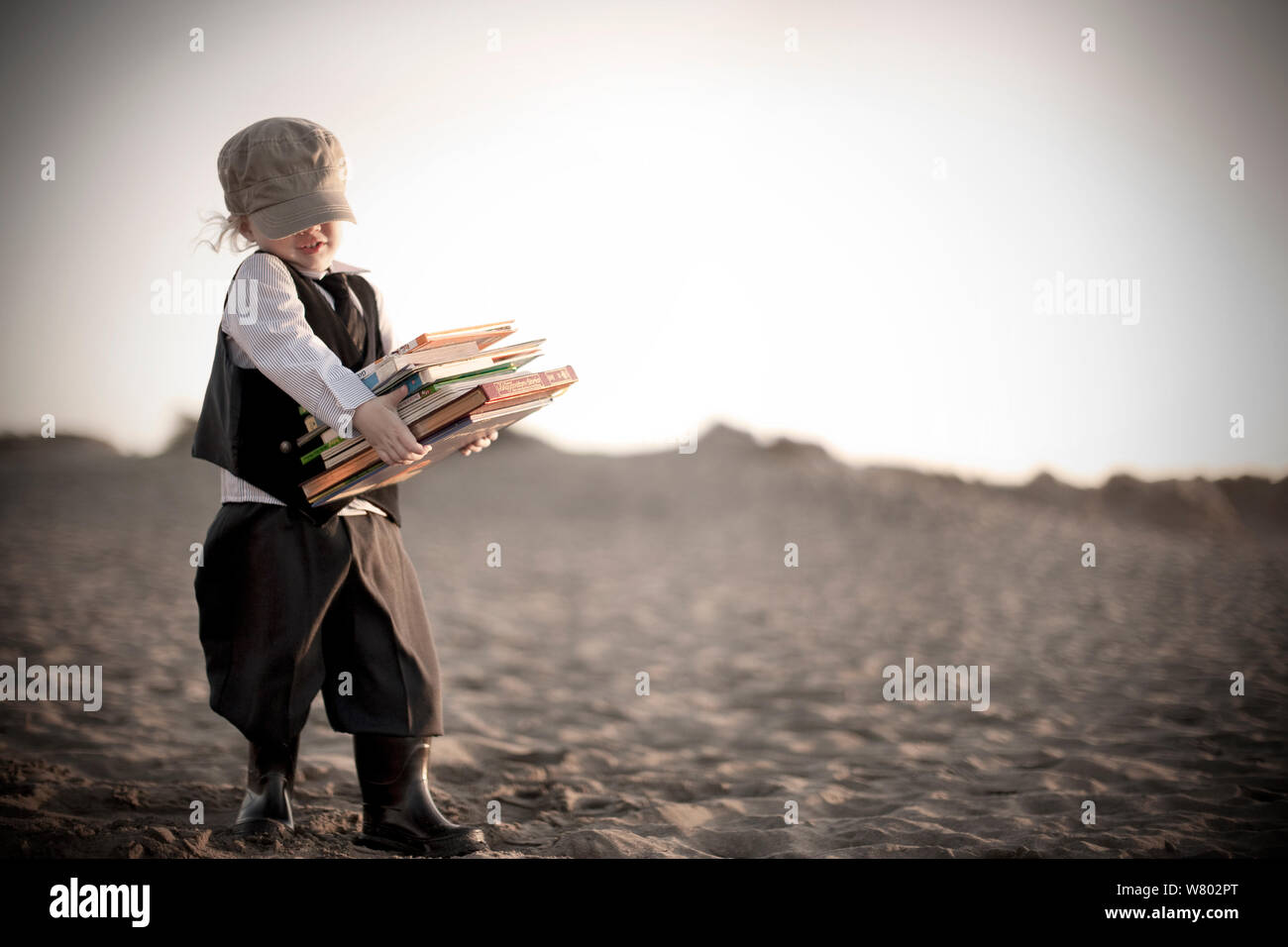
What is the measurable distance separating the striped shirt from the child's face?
48 mm

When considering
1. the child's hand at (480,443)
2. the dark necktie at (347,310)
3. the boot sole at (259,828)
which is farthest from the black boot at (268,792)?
the dark necktie at (347,310)

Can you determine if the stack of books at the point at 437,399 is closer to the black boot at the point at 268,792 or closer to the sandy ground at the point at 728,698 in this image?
the black boot at the point at 268,792

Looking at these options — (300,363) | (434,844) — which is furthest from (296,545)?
(434,844)

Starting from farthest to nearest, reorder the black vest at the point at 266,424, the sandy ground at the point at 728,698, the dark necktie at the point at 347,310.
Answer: the sandy ground at the point at 728,698, the dark necktie at the point at 347,310, the black vest at the point at 266,424

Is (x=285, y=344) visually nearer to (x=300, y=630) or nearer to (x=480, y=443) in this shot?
(x=480, y=443)

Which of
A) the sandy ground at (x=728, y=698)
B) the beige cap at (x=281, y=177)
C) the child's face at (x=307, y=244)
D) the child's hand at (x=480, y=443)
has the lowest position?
the sandy ground at (x=728, y=698)

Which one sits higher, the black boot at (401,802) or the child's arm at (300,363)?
the child's arm at (300,363)

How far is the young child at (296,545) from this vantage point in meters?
2.35

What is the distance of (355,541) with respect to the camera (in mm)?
2508

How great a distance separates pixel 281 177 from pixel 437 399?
0.67m

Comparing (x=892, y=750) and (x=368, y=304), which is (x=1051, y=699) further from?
(x=368, y=304)

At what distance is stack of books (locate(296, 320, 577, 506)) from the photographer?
2174mm

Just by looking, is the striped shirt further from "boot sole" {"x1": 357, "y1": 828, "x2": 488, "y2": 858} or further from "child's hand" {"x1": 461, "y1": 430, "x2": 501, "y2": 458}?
"boot sole" {"x1": 357, "y1": 828, "x2": 488, "y2": 858}

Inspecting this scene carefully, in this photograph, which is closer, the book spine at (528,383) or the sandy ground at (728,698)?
the book spine at (528,383)
